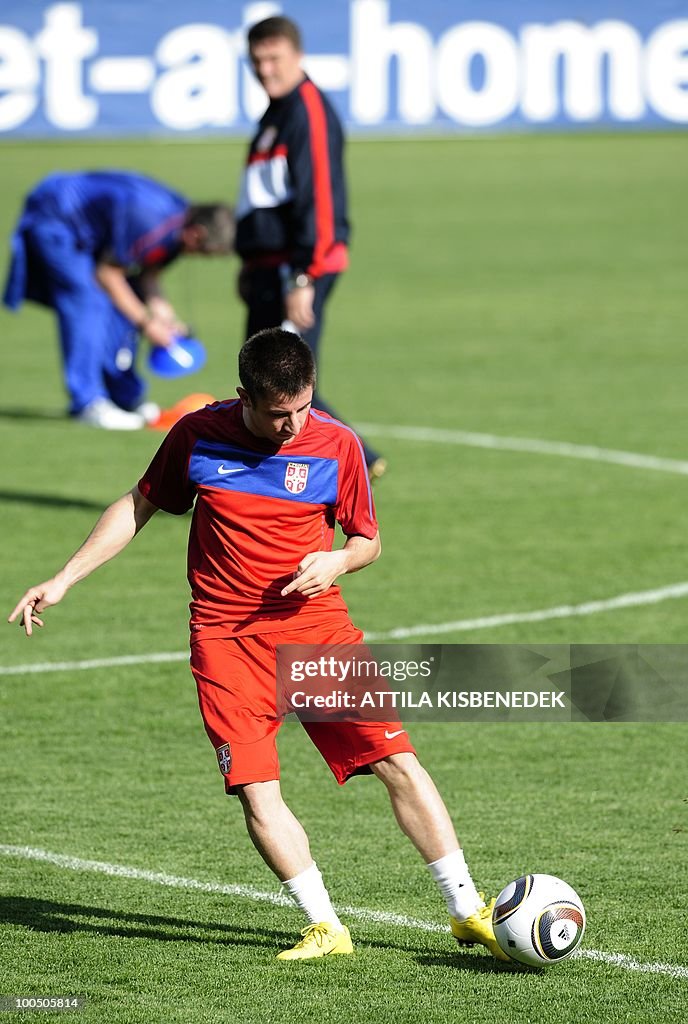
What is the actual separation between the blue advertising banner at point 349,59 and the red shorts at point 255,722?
31.4 m

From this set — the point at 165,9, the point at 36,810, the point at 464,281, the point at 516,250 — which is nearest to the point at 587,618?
the point at 36,810

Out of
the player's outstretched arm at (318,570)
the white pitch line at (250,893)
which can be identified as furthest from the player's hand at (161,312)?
the player's outstretched arm at (318,570)

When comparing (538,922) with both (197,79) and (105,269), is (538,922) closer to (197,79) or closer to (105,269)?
(105,269)

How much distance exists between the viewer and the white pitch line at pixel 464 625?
26.1 ft

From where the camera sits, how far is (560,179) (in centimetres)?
3434

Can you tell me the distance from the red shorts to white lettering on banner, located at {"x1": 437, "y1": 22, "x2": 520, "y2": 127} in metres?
31.9

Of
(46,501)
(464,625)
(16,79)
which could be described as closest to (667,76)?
(16,79)

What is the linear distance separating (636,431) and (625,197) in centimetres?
1929

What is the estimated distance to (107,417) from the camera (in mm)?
14047

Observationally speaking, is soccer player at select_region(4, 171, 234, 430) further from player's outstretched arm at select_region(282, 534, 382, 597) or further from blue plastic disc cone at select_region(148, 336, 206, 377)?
player's outstretched arm at select_region(282, 534, 382, 597)

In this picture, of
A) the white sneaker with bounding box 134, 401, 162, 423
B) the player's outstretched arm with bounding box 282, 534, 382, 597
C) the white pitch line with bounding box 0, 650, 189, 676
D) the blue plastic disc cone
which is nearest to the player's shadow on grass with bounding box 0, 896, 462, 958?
the player's outstretched arm with bounding box 282, 534, 382, 597

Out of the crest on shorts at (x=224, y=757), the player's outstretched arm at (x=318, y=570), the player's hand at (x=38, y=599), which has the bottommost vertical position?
the crest on shorts at (x=224, y=757)

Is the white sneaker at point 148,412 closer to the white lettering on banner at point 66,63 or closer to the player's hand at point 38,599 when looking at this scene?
the player's hand at point 38,599

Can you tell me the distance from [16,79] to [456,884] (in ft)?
108
